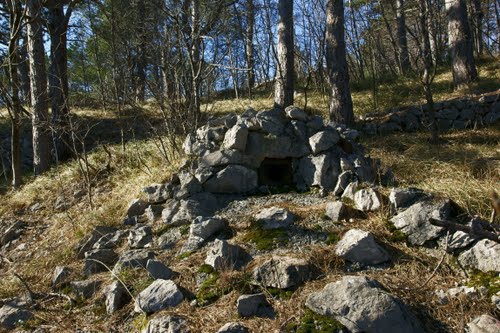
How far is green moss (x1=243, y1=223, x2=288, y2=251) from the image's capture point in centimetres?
327

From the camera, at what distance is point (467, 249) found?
2.87m

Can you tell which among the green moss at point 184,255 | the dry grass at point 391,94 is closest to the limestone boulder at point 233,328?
the green moss at point 184,255

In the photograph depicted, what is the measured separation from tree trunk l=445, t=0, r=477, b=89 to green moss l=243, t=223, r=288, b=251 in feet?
26.0

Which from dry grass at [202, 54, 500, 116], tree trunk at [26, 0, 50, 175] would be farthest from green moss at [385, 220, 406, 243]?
tree trunk at [26, 0, 50, 175]

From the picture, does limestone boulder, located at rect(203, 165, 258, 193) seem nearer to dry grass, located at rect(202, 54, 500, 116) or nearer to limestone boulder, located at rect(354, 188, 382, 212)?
limestone boulder, located at rect(354, 188, 382, 212)

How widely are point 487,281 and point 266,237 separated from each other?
157cm

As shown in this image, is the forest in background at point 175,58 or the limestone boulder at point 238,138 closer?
the limestone boulder at point 238,138

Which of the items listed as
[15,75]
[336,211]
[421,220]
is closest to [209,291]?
[336,211]

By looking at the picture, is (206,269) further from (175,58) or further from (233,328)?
(175,58)

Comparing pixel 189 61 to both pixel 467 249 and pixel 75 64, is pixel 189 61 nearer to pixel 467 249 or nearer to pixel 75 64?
pixel 467 249

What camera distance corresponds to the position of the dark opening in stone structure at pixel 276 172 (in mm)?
4437

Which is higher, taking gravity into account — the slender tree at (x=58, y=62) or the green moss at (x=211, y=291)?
the slender tree at (x=58, y=62)

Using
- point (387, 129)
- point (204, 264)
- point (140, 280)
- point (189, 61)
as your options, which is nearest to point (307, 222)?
point (204, 264)

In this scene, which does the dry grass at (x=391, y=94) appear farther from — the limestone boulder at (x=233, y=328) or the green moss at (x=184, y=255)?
the limestone boulder at (x=233, y=328)
